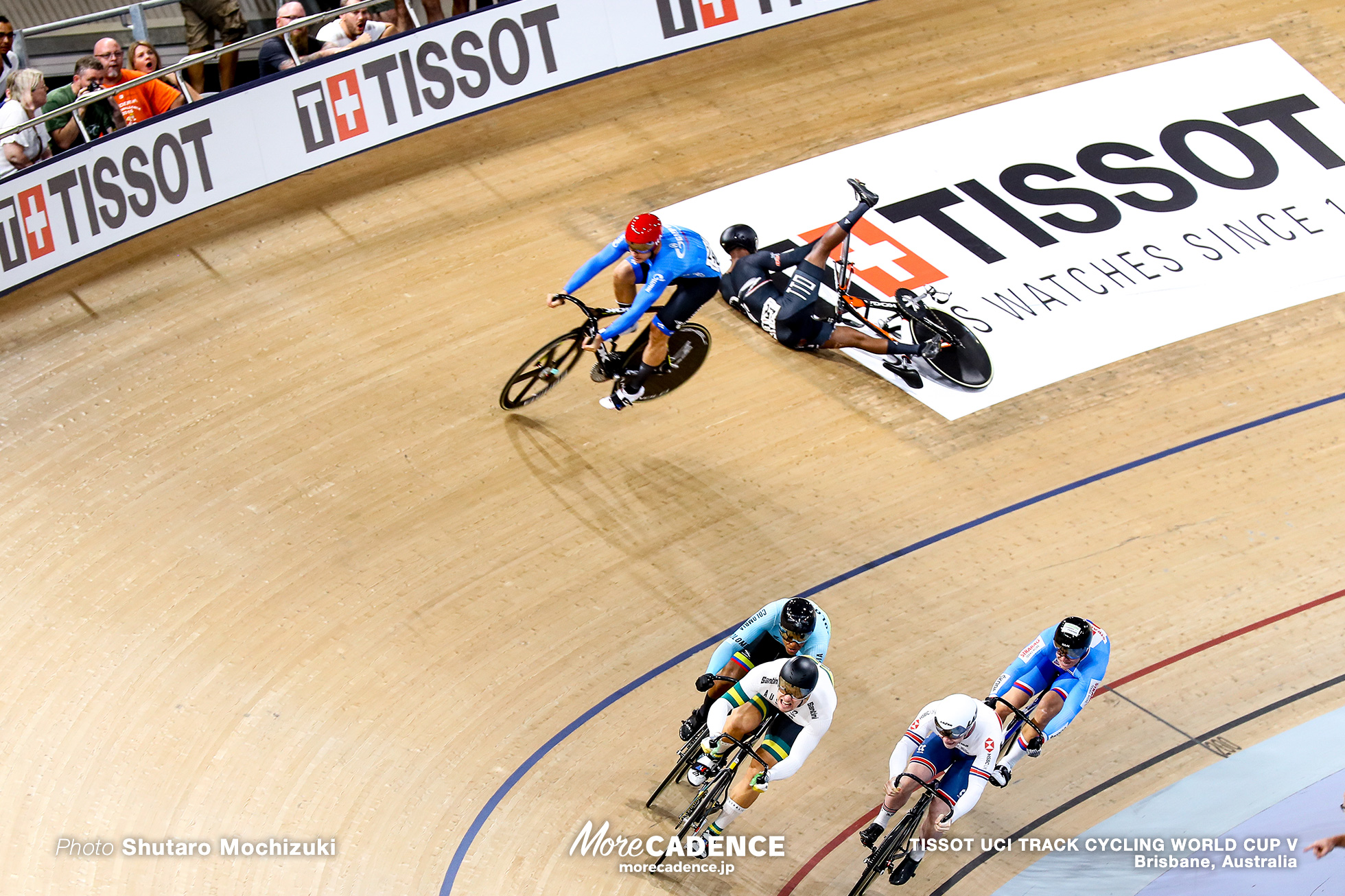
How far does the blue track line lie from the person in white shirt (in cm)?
496

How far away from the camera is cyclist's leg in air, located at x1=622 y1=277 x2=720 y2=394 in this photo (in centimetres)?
641

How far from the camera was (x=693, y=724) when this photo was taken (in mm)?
5031

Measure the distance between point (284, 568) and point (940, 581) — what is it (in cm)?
340

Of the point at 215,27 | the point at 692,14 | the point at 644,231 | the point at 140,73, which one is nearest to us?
the point at 644,231

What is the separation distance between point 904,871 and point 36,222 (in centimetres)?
633

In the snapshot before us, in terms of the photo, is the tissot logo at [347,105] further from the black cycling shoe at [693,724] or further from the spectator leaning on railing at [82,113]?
the black cycling shoe at [693,724]

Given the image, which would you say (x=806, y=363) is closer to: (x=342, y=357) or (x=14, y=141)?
(x=342, y=357)

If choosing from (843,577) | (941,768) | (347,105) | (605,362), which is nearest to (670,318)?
(605,362)

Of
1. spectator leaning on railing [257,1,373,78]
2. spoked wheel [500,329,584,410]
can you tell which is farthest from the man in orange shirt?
spoked wheel [500,329,584,410]

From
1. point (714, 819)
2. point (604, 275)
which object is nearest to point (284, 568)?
point (714, 819)

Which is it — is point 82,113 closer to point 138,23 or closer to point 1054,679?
point 138,23

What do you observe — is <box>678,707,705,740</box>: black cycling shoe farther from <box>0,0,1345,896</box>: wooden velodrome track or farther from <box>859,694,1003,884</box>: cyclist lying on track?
<box>859,694,1003,884</box>: cyclist lying on track

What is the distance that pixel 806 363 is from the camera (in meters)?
7.46

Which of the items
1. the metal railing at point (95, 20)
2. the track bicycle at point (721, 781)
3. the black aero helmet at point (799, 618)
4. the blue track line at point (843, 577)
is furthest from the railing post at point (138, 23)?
the track bicycle at point (721, 781)
